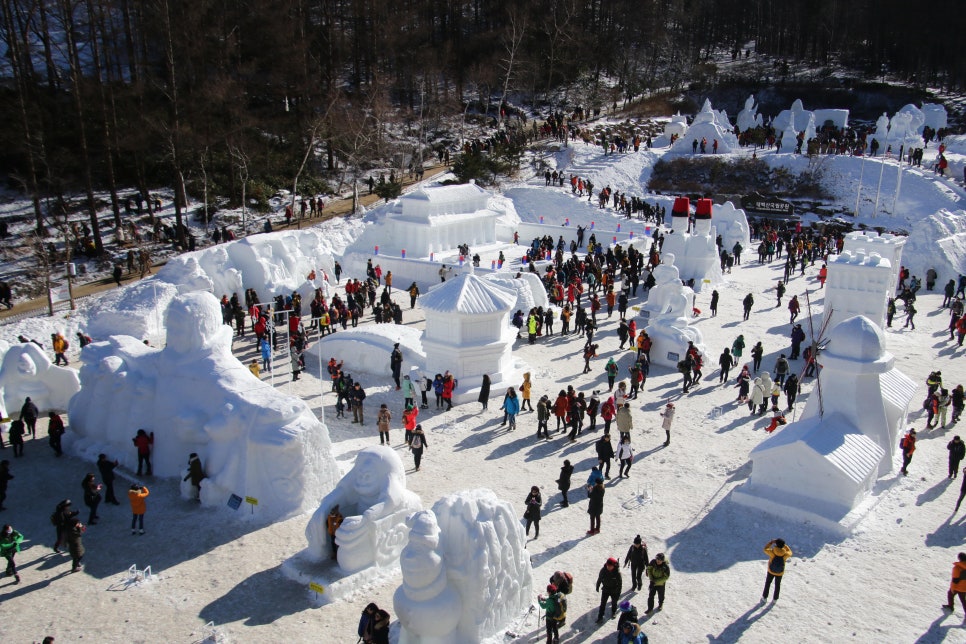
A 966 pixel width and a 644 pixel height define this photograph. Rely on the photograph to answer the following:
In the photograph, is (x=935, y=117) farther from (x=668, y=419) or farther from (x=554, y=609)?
(x=554, y=609)

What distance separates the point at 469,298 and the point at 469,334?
2.71 ft

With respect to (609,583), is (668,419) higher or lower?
lower

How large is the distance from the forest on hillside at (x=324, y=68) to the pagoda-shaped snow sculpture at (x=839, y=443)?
23495 mm

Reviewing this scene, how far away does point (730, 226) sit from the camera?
1309 inches

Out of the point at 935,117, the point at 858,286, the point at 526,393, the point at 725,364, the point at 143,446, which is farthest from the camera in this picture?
the point at 935,117

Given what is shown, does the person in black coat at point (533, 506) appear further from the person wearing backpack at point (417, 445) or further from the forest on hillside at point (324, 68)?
the forest on hillside at point (324, 68)

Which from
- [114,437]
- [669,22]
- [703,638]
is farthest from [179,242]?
[669,22]

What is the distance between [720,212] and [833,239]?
5.30 meters

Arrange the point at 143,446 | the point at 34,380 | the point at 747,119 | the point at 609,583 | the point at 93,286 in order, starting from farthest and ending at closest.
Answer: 1. the point at 747,119
2. the point at 93,286
3. the point at 34,380
4. the point at 143,446
5. the point at 609,583

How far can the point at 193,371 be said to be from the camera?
1412 cm

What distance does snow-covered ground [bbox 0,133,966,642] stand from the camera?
1004 centimetres

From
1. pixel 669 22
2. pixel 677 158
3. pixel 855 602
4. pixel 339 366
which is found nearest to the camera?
pixel 855 602

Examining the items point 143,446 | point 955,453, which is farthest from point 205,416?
point 955,453

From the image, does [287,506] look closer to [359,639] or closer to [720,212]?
[359,639]
